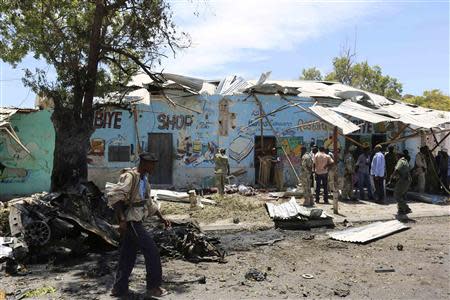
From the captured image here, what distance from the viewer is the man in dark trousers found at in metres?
5.44

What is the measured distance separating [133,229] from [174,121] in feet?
37.9

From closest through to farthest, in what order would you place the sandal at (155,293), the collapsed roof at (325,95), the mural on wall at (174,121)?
the sandal at (155,293), the collapsed roof at (325,95), the mural on wall at (174,121)

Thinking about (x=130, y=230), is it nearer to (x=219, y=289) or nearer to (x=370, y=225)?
(x=219, y=289)

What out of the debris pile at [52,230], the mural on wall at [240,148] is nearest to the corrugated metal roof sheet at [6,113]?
the debris pile at [52,230]

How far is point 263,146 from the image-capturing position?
17.6 metres

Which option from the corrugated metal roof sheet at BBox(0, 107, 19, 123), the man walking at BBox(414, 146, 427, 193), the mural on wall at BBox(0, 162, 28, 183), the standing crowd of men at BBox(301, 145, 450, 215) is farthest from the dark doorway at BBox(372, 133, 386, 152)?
the corrugated metal roof sheet at BBox(0, 107, 19, 123)

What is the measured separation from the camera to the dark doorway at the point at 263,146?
17406 millimetres

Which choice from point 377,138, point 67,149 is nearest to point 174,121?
point 67,149

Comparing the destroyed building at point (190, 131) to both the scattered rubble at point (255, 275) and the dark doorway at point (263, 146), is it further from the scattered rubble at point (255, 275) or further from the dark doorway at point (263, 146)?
the scattered rubble at point (255, 275)

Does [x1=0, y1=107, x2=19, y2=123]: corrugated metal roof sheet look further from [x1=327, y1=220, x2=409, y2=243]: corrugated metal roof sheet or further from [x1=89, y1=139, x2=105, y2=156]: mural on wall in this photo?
[x1=327, y1=220, x2=409, y2=243]: corrugated metal roof sheet

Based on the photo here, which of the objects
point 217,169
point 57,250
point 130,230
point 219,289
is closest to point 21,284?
point 57,250

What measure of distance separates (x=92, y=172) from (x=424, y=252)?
464 inches

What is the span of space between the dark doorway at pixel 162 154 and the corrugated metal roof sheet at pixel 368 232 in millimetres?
8573

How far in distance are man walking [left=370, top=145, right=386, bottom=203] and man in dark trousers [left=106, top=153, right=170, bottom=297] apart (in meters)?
10.1
